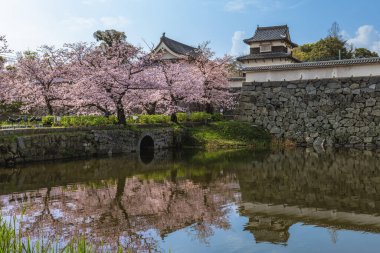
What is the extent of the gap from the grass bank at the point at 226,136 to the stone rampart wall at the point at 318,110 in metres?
1.50

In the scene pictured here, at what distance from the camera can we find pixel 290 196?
45.1 feet

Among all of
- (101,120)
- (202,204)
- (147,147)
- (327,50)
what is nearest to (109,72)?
(101,120)

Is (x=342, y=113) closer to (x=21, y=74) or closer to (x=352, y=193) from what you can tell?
(x=352, y=193)

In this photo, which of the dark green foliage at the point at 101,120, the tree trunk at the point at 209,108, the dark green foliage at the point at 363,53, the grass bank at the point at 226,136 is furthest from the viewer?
the dark green foliage at the point at 363,53

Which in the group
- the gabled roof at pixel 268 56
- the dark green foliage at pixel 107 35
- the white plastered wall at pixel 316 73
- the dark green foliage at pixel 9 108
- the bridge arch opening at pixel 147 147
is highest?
the dark green foliage at pixel 107 35

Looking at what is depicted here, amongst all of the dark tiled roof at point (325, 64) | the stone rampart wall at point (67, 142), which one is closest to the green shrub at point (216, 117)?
the dark tiled roof at point (325, 64)

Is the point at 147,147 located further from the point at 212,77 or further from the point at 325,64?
the point at 325,64

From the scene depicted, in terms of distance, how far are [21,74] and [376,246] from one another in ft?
91.4

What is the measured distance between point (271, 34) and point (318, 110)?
14.3 m

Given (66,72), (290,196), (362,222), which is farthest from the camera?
(66,72)

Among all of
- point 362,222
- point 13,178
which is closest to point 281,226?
point 362,222

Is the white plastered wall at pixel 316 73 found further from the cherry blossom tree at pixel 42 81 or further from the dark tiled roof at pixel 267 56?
the cherry blossom tree at pixel 42 81

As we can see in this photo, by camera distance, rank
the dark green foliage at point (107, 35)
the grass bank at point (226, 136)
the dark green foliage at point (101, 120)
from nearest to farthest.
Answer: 1. the dark green foliage at point (101, 120)
2. the grass bank at point (226, 136)
3. the dark green foliage at point (107, 35)

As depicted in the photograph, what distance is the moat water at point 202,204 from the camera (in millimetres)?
9398
